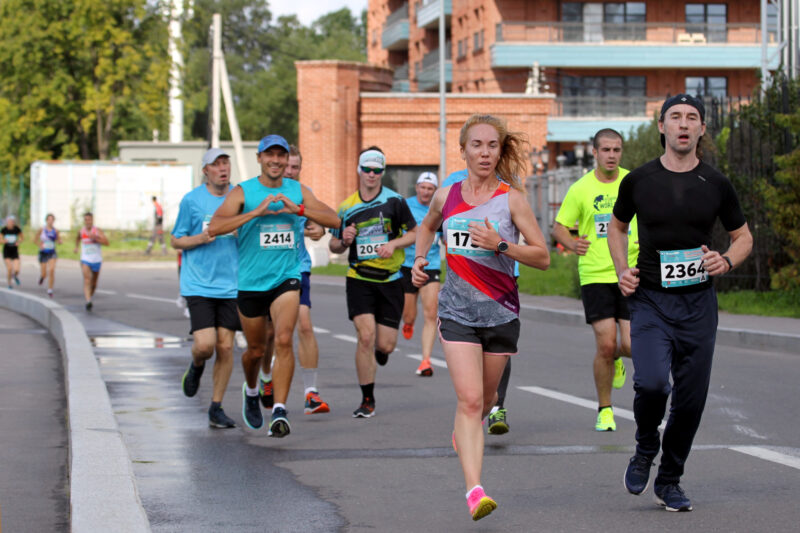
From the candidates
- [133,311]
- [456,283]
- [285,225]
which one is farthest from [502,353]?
[133,311]

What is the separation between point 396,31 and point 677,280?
71.7 metres

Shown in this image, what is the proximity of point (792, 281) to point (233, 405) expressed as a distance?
9654mm

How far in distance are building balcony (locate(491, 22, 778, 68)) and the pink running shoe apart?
55.5m

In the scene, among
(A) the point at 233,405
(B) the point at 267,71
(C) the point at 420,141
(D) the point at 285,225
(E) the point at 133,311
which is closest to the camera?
(D) the point at 285,225

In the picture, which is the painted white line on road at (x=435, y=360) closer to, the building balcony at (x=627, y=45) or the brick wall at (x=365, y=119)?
the brick wall at (x=365, y=119)

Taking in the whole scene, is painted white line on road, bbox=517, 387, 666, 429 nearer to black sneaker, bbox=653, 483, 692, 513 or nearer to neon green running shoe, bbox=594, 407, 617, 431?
neon green running shoe, bbox=594, 407, 617, 431

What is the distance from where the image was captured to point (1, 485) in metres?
7.51

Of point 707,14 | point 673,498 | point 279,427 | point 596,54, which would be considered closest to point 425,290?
point 279,427

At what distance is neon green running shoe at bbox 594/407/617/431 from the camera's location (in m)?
9.16

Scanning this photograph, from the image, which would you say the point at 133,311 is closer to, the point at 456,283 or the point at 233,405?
the point at 233,405

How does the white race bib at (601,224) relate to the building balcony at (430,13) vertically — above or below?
below

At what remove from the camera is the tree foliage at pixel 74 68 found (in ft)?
190

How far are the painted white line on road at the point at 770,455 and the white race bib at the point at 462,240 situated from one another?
2473 millimetres

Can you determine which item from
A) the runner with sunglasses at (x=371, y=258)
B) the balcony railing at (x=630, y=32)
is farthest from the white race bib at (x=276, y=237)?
the balcony railing at (x=630, y=32)
